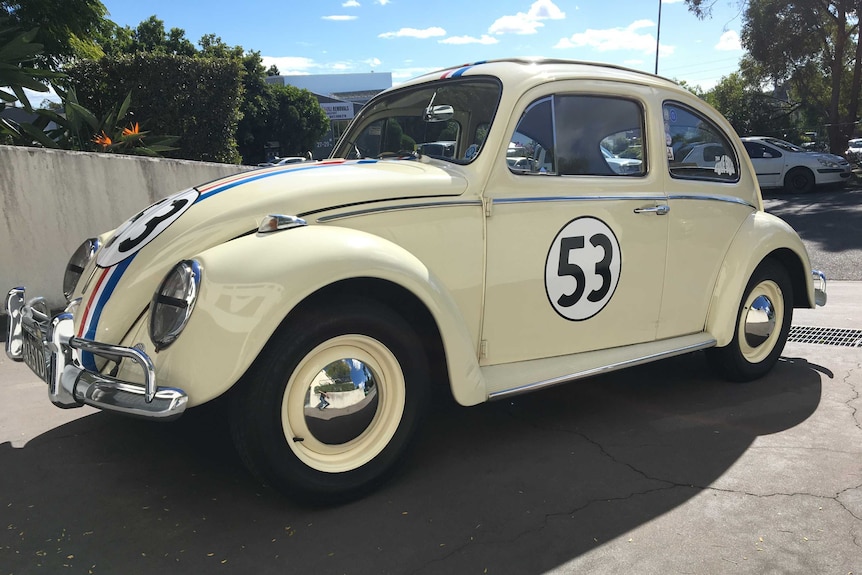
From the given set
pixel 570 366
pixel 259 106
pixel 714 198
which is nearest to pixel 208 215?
pixel 570 366

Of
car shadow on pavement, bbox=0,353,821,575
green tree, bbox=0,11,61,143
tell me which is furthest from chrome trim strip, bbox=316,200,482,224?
green tree, bbox=0,11,61,143

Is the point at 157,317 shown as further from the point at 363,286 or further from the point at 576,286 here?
the point at 576,286

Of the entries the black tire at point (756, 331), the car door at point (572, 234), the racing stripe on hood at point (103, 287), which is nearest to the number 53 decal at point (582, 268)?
the car door at point (572, 234)

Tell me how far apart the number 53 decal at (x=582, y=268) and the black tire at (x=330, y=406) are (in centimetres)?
89

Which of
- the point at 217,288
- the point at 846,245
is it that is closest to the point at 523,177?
the point at 217,288

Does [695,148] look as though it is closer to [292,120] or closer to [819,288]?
[819,288]

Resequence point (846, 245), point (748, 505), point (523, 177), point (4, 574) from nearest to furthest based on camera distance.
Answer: point (4, 574) < point (748, 505) < point (523, 177) < point (846, 245)

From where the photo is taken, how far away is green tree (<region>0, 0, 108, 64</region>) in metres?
9.78

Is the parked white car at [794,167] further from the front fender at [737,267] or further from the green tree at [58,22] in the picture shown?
the green tree at [58,22]

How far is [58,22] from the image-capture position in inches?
404

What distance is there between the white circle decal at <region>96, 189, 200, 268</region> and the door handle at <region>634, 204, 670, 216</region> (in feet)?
7.39

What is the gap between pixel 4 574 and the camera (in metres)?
2.22

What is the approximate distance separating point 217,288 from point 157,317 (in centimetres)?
28

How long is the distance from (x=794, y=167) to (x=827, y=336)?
13412 mm
